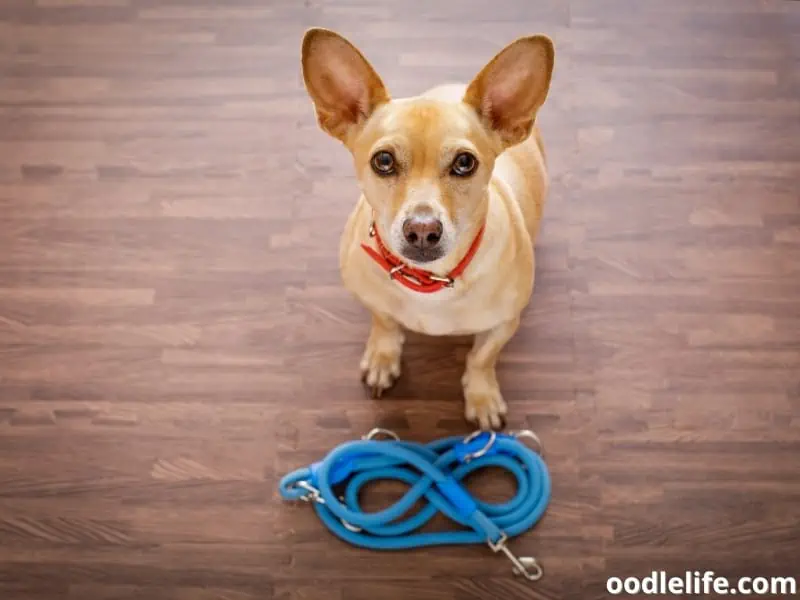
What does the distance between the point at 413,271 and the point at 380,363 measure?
2.01 ft

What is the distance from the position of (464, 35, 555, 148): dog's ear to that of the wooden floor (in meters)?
0.95

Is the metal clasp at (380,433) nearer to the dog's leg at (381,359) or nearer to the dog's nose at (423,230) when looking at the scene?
the dog's leg at (381,359)

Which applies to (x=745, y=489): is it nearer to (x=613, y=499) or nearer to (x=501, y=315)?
(x=613, y=499)

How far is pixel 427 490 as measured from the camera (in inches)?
98.4

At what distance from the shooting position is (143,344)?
9.15 ft

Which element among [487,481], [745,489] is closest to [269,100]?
[487,481]

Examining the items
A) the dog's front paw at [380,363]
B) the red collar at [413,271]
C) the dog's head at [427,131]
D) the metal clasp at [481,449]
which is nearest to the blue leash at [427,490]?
the metal clasp at [481,449]

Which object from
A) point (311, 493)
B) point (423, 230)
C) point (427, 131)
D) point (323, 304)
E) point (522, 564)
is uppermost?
point (427, 131)

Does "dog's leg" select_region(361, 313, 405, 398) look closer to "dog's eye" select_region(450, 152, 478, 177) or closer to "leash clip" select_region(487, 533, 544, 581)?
"leash clip" select_region(487, 533, 544, 581)

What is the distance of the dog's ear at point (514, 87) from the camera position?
6.02ft

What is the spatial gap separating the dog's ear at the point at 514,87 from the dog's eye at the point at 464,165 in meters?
0.14

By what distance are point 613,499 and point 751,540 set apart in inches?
16.5

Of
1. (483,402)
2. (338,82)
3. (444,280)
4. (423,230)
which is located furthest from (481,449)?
(338,82)

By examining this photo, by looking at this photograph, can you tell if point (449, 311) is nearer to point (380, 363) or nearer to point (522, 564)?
point (380, 363)
